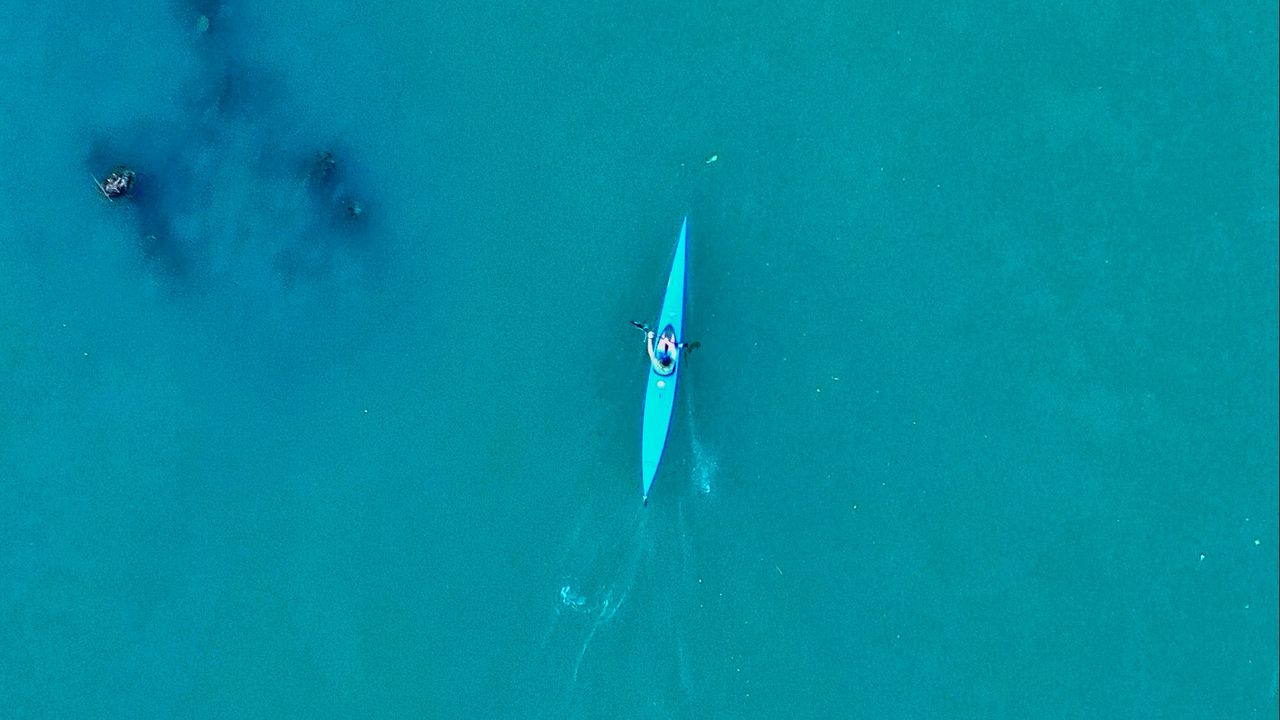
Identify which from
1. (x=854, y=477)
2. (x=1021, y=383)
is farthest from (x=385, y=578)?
(x=1021, y=383)

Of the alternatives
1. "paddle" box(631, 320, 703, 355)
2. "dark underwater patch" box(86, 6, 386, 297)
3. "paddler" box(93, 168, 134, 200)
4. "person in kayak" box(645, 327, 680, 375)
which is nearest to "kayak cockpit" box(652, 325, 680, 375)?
"person in kayak" box(645, 327, 680, 375)

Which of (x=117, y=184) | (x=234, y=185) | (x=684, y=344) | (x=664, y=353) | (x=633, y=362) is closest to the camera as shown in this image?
(x=664, y=353)

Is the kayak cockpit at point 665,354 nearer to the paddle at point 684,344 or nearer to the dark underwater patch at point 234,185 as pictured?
the paddle at point 684,344

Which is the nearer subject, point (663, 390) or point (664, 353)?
point (664, 353)

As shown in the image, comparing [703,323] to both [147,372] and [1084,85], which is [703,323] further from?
Answer: [147,372]

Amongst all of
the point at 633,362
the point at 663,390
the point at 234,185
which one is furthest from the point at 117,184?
the point at 663,390

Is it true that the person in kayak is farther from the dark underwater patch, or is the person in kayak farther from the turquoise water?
the dark underwater patch

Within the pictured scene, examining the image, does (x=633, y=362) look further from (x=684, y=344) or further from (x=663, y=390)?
(x=684, y=344)

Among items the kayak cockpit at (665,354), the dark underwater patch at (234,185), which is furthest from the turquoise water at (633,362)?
the kayak cockpit at (665,354)
